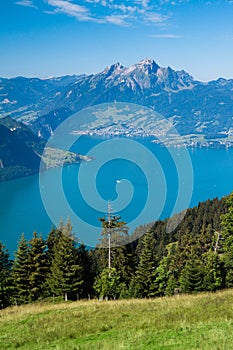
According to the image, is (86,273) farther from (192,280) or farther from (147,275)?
(192,280)

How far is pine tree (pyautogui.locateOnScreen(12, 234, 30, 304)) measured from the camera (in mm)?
27145

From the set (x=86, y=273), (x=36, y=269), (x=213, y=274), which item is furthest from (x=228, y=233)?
(x=36, y=269)

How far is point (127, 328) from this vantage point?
10.6 meters

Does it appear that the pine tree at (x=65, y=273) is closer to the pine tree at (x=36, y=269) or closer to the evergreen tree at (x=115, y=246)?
the pine tree at (x=36, y=269)

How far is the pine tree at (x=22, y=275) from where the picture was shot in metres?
27.1

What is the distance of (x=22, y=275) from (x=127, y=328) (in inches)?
719

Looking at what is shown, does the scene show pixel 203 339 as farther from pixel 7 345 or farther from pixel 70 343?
pixel 7 345

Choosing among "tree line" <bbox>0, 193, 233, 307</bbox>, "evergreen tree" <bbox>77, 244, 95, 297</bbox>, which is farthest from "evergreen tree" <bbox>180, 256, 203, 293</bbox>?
"evergreen tree" <bbox>77, 244, 95, 297</bbox>

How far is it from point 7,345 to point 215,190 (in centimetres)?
15365

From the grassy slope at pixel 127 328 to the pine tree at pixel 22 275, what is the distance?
13005 millimetres

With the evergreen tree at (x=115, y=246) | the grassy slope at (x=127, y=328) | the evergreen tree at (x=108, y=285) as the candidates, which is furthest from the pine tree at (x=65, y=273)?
the grassy slope at (x=127, y=328)

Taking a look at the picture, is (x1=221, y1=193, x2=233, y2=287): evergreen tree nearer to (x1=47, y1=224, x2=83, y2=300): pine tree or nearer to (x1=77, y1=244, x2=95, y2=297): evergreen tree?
(x1=47, y1=224, x2=83, y2=300): pine tree

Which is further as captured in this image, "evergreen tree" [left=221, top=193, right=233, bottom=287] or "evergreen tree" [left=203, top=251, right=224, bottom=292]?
"evergreen tree" [left=203, top=251, right=224, bottom=292]

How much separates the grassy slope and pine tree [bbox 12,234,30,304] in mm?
13005
